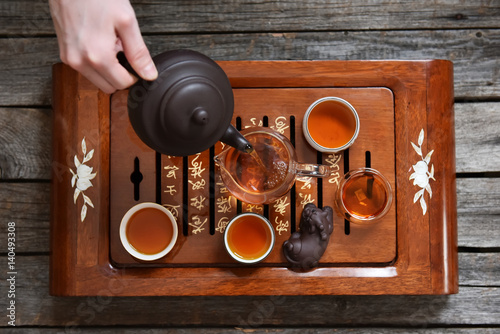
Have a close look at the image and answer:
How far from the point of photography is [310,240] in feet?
3.27

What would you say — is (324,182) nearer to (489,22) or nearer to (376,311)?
(376,311)

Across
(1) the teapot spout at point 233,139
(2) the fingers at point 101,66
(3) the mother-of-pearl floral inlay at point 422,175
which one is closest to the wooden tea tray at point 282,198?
(3) the mother-of-pearl floral inlay at point 422,175

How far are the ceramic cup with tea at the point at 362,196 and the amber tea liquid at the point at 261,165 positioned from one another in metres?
0.16

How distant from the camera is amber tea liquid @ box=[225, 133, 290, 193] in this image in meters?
0.98

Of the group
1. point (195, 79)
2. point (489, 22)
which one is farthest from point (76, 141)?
point (489, 22)

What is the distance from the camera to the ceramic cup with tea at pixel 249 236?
40.1 inches

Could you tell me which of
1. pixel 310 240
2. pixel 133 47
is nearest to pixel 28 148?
pixel 133 47

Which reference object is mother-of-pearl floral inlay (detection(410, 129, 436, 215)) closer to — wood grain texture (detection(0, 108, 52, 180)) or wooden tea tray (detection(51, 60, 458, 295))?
wooden tea tray (detection(51, 60, 458, 295))

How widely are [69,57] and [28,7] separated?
2.41ft

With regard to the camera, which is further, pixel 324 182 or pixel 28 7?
pixel 28 7

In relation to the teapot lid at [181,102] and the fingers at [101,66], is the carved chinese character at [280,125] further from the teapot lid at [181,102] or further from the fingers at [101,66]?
the fingers at [101,66]

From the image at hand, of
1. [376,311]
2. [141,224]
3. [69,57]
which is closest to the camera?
[69,57]

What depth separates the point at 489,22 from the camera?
4.11 feet

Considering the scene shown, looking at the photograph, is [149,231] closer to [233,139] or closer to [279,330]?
[233,139]
